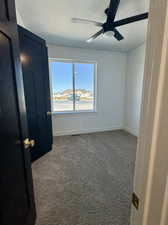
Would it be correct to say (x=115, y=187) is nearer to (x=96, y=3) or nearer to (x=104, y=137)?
(x=104, y=137)

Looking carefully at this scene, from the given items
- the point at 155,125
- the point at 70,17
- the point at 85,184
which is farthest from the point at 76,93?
the point at 155,125

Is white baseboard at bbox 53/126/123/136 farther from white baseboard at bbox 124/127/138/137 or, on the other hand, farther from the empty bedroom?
white baseboard at bbox 124/127/138/137

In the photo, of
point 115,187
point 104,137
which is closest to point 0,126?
point 115,187

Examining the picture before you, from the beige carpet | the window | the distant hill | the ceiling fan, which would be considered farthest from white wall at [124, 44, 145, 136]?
the ceiling fan

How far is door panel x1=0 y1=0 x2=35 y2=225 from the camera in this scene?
80 centimetres

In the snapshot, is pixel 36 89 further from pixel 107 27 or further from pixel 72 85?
pixel 107 27

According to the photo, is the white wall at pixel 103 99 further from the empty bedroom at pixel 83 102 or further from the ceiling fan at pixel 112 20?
the ceiling fan at pixel 112 20

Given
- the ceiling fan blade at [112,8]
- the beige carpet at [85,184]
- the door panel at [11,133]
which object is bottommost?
the beige carpet at [85,184]

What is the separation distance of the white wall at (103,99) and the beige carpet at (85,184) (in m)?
0.84

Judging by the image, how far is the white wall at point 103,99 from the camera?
12.2 ft

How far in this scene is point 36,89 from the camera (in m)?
2.35

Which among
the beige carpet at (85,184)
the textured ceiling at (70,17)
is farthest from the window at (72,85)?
the beige carpet at (85,184)

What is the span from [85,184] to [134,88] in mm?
3071

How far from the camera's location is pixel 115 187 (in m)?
1.80
